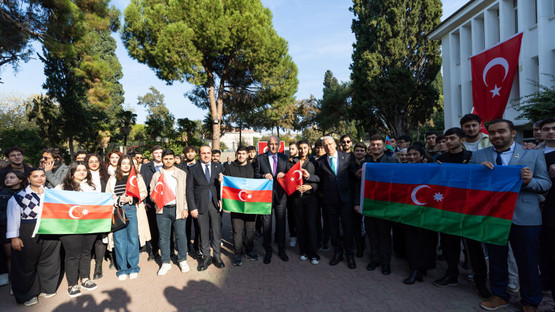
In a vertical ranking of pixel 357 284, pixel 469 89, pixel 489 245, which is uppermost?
pixel 469 89

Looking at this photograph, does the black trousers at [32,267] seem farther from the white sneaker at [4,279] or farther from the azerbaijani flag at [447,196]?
the azerbaijani flag at [447,196]

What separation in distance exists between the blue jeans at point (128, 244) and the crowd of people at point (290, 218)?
0.02 metres

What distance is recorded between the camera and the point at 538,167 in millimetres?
3105

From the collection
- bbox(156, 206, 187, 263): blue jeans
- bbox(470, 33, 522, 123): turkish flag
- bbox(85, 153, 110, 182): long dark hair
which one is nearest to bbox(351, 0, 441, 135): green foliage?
bbox(470, 33, 522, 123): turkish flag

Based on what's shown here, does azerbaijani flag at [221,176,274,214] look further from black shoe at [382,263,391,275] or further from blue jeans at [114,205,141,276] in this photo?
black shoe at [382,263,391,275]

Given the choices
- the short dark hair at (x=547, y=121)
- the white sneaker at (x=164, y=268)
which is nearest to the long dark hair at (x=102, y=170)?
the white sneaker at (x=164, y=268)

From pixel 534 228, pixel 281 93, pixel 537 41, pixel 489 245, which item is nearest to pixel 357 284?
pixel 489 245

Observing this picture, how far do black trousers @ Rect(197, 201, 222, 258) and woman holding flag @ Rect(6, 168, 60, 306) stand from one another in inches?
85.1

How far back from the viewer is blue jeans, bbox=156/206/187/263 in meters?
4.77

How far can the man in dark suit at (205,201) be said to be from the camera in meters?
4.88

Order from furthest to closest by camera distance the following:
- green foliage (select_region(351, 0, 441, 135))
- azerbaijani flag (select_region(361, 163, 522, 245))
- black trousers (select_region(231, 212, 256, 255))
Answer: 1. green foliage (select_region(351, 0, 441, 135))
2. black trousers (select_region(231, 212, 256, 255))
3. azerbaijani flag (select_region(361, 163, 522, 245))

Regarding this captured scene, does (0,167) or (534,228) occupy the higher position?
(0,167)

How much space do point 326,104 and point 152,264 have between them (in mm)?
29542

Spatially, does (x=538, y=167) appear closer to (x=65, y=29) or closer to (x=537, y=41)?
(x=537, y=41)
